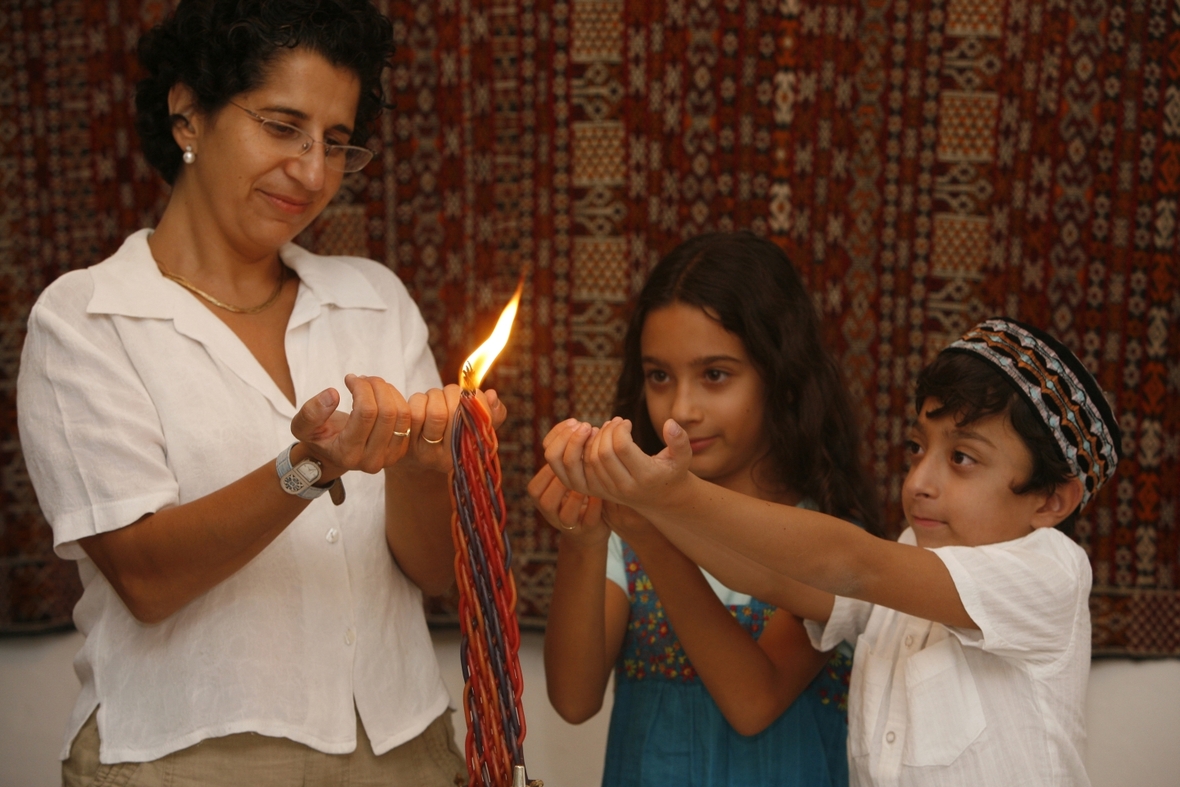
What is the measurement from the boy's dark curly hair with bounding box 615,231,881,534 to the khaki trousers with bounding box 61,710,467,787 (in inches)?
29.7

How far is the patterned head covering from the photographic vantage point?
133 cm

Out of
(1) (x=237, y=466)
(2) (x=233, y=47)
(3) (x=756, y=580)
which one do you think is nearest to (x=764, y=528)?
(3) (x=756, y=580)

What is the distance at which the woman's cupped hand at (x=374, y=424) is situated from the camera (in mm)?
1080

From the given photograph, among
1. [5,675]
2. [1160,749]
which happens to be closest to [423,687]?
[5,675]

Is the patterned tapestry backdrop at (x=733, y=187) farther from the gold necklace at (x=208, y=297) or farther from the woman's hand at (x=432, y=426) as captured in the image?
the woman's hand at (x=432, y=426)

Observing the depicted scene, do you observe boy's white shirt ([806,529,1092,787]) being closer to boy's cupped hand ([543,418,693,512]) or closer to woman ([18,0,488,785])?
boy's cupped hand ([543,418,693,512])

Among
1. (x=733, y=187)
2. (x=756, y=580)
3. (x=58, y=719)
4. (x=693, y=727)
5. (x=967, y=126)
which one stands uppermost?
(x=967, y=126)

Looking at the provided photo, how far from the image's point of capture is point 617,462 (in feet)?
3.51

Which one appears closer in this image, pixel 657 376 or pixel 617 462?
pixel 617 462

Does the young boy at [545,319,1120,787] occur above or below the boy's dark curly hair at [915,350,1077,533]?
below

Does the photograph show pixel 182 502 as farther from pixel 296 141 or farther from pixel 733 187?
pixel 733 187

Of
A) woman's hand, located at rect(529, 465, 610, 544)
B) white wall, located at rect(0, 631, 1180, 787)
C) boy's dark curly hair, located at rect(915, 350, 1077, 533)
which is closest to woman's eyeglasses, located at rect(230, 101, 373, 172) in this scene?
woman's hand, located at rect(529, 465, 610, 544)

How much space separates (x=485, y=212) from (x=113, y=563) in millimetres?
1286

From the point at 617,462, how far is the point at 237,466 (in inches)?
24.6
